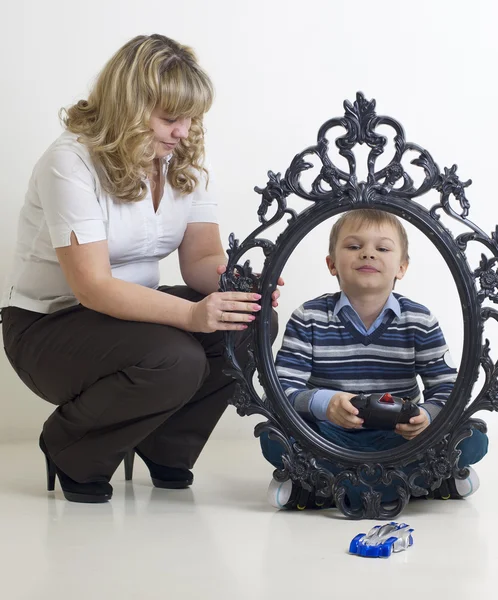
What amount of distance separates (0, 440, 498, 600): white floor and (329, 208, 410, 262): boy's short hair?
60 cm

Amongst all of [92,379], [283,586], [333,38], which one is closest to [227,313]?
[92,379]

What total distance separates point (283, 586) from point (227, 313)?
65cm

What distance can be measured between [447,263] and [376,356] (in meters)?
0.28

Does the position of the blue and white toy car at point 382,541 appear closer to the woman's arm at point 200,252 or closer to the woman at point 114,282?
the woman at point 114,282

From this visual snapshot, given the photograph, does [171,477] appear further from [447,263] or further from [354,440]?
[447,263]

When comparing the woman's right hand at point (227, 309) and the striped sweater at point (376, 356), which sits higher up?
the woman's right hand at point (227, 309)

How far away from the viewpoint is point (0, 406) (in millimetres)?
3152

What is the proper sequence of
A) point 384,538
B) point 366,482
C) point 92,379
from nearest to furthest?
point 384,538
point 366,482
point 92,379

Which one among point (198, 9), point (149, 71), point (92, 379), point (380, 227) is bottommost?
point (92, 379)

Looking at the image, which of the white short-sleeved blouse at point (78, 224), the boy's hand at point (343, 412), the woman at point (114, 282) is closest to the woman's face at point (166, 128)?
the woman at point (114, 282)

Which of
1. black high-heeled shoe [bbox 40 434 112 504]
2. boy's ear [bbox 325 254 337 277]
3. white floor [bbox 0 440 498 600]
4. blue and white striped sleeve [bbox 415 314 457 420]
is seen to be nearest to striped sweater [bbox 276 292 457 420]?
blue and white striped sleeve [bbox 415 314 457 420]

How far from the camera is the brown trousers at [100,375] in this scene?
2.07 meters

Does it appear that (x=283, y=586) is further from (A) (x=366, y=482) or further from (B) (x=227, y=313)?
(B) (x=227, y=313)

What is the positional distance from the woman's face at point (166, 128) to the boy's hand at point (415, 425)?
2.70 feet
